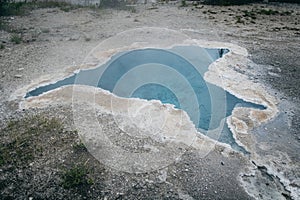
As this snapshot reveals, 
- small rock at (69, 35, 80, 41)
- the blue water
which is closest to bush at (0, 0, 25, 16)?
small rock at (69, 35, 80, 41)

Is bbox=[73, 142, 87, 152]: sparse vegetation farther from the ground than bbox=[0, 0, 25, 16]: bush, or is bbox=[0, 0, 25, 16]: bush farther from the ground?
bbox=[0, 0, 25, 16]: bush

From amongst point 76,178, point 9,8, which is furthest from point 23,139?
point 9,8

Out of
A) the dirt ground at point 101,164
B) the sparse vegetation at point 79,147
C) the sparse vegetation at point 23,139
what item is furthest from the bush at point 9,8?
the sparse vegetation at point 79,147

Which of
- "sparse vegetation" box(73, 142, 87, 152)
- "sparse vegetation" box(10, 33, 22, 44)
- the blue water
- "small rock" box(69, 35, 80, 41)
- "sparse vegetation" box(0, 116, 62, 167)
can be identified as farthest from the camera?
"small rock" box(69, 35, 80, 41)

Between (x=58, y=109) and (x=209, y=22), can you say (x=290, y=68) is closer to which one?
(x=209, y=22)

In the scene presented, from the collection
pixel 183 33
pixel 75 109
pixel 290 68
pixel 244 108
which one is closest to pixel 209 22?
pixel 183 33

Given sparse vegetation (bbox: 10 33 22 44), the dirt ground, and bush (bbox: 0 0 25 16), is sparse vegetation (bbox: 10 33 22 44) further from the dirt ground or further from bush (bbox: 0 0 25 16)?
bush (bbox: 0 0 25 16)
